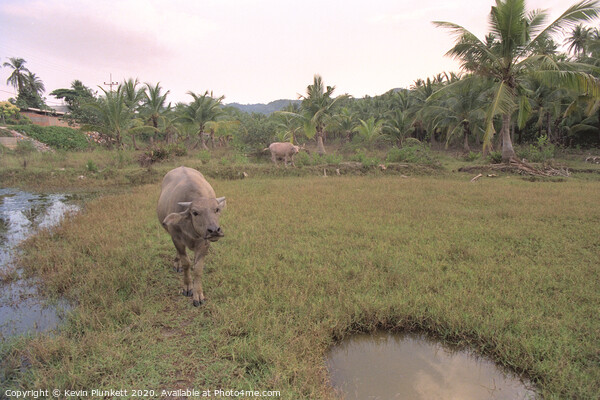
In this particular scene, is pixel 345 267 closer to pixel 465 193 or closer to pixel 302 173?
pixel 465 193

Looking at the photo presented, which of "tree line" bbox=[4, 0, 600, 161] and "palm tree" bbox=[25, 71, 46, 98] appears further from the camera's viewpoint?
"palm tree" bbox=[25, 71, 46, 98]

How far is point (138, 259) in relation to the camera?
4480 mm

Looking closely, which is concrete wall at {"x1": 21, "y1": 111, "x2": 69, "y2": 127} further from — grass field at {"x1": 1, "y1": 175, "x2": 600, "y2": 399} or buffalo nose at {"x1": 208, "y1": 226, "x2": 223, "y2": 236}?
buffalo nose at {"x1": 208, "y1": 226, "x2": 223, "y2": 236}

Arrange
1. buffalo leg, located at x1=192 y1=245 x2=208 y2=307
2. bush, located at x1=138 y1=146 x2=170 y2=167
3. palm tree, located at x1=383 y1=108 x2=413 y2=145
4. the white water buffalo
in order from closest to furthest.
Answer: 1. the white water buffalo
2. buffalo leg, located at x1=192 y1=245 x2=208 y2=307
3. bush, located at x1=138 y1=146 x2=170 y2=167
4. palm tree, located at x1=383 y1=108 x2=413 y2=145

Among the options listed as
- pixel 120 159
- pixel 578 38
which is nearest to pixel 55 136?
pixel 120 159

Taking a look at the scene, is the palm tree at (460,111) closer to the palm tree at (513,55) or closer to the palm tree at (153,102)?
the palm tree at (513,55)

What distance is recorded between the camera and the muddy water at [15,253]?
3221mm

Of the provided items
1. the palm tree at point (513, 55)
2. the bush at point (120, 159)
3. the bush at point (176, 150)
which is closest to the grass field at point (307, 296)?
the palm tree at point (513, 55)

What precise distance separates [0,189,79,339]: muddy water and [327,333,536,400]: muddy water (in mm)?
2952

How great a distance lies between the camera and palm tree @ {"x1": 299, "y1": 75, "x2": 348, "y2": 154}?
55.8 feet

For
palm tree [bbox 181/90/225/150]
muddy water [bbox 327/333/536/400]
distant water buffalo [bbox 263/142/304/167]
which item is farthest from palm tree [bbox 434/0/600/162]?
palm tree [bbox 181/90/225/150]

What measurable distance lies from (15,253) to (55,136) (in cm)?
2356

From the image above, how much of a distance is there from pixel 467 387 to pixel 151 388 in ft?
7.96

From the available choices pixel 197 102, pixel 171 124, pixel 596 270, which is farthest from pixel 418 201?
pixel 171 124
